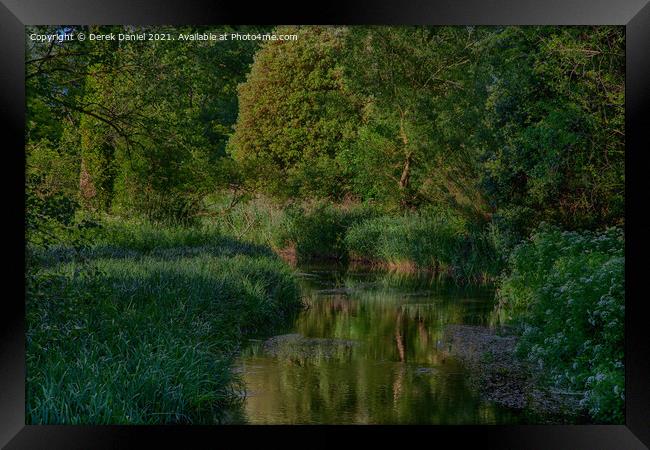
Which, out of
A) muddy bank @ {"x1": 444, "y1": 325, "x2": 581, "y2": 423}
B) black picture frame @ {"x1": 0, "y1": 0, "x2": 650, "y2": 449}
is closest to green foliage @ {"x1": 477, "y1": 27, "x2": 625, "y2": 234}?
muddy bank @ {"x1": 444, "y1": 325, "x2": 581, "y2": 423}

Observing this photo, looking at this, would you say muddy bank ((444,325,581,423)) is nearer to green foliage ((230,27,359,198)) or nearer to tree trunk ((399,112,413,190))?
tree trunk ((399,112,413,190))

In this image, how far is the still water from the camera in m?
5.83

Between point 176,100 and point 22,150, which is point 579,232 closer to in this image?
point 176,100

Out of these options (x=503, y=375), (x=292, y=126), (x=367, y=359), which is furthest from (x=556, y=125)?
(x=292, y=126)

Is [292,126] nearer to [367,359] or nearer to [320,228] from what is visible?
[320,228]

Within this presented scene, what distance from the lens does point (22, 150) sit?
4730 millimetres

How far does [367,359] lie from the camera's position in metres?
7.20

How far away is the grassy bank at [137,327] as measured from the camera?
514 centimetres

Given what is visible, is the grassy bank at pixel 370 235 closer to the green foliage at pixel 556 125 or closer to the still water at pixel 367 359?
the still water at pixel 367 359

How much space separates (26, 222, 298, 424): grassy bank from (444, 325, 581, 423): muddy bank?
206cm

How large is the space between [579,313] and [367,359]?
2.15 m
